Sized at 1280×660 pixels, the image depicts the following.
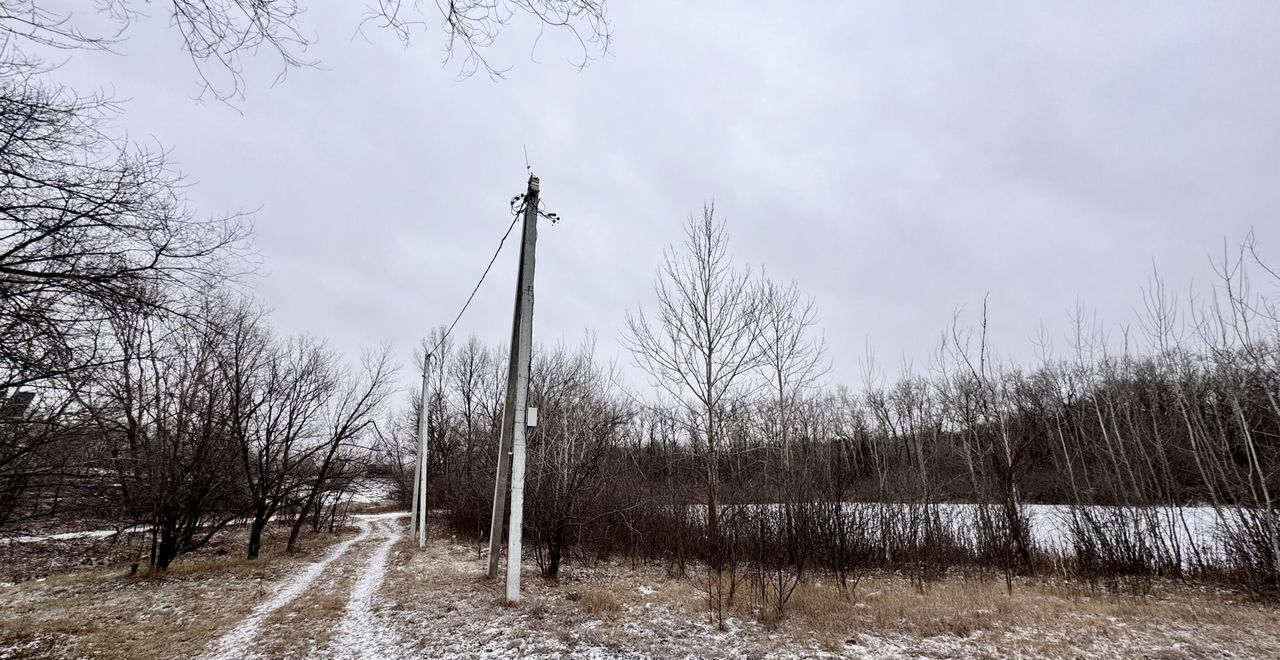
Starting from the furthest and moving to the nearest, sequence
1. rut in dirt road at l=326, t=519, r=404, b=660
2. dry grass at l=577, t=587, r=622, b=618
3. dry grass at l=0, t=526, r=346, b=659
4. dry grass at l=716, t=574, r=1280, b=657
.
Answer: dry grass at l=577, t=587, r=622, b=618 < dry grass at l=0, t=526, r=346, b=659 < dry grass at l=716, t=574, r=1280, b=657 < rut in dirt road at l=326, t=519, r=404, b=660

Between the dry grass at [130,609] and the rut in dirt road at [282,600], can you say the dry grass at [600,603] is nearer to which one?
the rut in dirt road at [282,600]

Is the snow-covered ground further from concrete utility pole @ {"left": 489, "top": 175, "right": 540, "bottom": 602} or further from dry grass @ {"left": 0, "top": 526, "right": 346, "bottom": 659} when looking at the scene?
concrete utility pole @ {"left": 489, "top": 175, "right": 540, "bottom": 602}

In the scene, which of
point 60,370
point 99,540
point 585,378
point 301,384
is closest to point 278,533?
point 99,540

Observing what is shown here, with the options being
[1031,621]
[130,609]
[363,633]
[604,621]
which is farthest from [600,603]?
[130,609]

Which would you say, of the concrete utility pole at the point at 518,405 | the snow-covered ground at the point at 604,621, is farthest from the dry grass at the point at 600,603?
the concrete utility pole at the point at 518,405

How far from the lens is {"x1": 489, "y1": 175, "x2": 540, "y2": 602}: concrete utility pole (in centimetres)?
733

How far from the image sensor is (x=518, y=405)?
7750mm

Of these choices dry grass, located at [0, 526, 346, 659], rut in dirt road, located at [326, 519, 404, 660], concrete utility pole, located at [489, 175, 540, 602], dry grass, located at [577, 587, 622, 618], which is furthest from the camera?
concrete utility pole, located at [489, 175, 540, 602]

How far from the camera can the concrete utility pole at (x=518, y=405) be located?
7.33 metres

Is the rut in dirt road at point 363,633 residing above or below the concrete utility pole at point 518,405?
below

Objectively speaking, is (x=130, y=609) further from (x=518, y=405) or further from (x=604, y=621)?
(x=604, y=621)

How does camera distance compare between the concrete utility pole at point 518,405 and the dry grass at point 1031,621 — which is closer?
the dry grass at point 1031,621

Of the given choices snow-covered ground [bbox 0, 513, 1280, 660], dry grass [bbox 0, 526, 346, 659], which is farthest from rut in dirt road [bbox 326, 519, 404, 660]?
dry grass [bbox 0, 526, 346, 659]

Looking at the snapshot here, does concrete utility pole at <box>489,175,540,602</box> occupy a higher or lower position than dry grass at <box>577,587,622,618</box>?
higher
